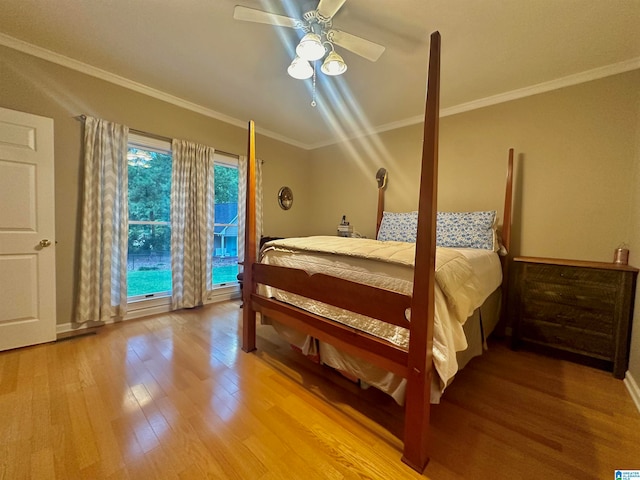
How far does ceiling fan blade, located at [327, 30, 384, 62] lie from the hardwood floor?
86.6 inches

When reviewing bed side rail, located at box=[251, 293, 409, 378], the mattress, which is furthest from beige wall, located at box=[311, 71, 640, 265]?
bed side rail, located at box=[251, 293, 409, 378]

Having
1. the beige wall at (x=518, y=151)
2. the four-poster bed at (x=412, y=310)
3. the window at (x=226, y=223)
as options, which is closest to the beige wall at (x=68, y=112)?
the beige wall at (x=518, y=151)

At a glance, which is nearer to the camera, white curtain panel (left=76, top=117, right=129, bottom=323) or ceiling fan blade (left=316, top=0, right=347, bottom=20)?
ceiling fan blade (left=316, top=0, right=347, bottom=20)

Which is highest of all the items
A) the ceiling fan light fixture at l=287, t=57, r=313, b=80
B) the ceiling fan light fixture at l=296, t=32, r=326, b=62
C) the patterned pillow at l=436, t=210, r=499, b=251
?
the ceiling fan light fixture at l=287, t=57, r=313, b=80

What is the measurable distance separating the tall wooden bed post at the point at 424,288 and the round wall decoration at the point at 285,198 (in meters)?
3.18

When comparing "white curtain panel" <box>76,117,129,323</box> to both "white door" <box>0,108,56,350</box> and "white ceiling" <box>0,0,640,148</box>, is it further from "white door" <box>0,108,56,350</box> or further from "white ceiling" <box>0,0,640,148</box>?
"white ceiling" <box>0,0,640,148</box>

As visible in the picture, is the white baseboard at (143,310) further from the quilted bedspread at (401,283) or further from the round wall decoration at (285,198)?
the quilted bedspread at (401,283)

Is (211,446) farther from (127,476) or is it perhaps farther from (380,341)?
(380,341)

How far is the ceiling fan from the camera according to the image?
4.66 feet

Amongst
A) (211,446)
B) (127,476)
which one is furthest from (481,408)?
(127,476)

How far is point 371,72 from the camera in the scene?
225cm

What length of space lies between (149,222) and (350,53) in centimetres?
269

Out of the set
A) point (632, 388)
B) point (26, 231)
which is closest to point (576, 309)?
point (632, 388)

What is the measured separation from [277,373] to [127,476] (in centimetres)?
89
